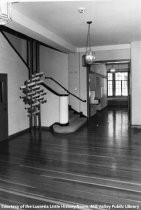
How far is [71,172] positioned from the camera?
4129 mm

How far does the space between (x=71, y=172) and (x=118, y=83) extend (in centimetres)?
1480

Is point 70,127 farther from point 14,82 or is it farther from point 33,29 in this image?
point 33,29

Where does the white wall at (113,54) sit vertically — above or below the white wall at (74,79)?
above

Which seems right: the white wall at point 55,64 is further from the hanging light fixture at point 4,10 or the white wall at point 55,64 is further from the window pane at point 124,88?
the window pane at point 124,88

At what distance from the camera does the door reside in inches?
259

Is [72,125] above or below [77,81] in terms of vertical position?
below

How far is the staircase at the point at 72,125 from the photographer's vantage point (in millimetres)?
7836

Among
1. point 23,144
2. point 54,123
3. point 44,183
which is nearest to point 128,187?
point 44,183

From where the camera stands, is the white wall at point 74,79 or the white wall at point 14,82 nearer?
the white wall at point 14,82

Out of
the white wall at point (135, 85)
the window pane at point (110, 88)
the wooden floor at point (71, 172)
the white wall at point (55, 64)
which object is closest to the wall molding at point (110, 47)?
the white wall at point (135, 85)

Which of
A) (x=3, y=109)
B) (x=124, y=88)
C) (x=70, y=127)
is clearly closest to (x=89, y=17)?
(x=3, y=109)

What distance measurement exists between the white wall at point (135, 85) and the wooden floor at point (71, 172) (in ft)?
5.76

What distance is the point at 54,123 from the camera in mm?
8484

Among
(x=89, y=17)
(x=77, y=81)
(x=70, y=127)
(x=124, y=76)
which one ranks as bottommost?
(x=70, y=127)
